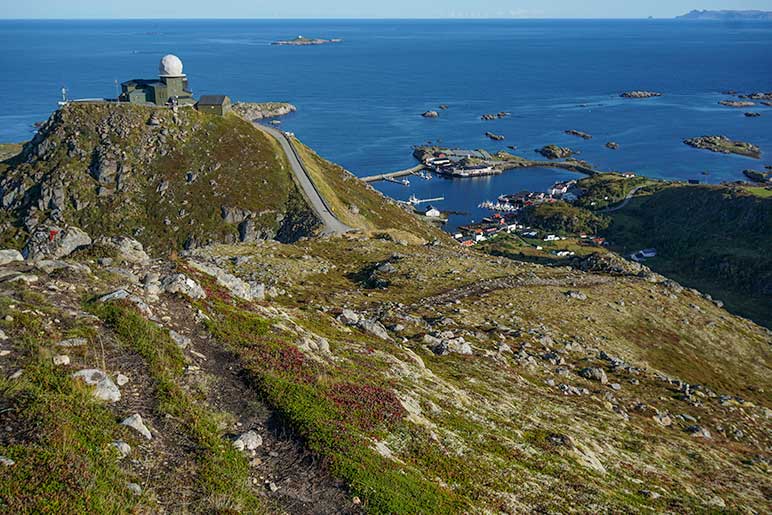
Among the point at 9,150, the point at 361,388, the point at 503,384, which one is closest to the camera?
the point at 361,388

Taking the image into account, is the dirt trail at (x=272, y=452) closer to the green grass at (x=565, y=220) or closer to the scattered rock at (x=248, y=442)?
the scattered rock at (x=248, y=442)

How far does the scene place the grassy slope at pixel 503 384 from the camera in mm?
18531

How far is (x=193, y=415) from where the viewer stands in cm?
1736

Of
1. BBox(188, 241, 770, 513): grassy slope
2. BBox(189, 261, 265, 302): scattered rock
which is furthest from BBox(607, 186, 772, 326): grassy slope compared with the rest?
BBox(189, 261, 265, 302): scattered rock

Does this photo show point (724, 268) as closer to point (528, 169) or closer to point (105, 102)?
point (528, 169)

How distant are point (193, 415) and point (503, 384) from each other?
19602 millimetres

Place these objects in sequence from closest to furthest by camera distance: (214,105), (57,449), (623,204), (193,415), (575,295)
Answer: (57,449)
(193,415)
(575,295)
(214,105)
(623,204)

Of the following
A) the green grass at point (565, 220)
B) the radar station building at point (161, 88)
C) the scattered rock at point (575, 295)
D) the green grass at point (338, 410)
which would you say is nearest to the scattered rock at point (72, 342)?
the green grass at point (338, 410)

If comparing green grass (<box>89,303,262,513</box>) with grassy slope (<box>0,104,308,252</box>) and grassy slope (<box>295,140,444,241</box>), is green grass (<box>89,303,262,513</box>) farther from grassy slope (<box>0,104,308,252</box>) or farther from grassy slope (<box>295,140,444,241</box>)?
grassy slope (<box>0,104,308,252</box>)

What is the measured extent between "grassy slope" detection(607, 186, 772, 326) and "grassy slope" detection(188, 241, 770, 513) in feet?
146

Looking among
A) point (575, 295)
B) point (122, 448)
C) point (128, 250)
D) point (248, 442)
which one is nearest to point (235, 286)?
point (128, 250)

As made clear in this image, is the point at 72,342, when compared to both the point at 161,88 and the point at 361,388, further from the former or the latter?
the point at 161,88

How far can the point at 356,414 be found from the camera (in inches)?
776

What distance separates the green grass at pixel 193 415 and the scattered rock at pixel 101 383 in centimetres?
135
